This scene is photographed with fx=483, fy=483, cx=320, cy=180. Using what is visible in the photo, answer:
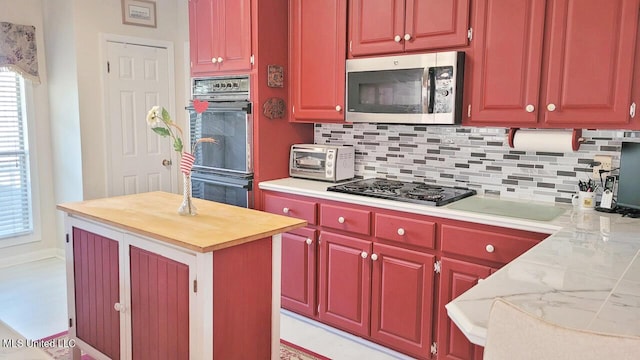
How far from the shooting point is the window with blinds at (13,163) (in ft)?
13.8

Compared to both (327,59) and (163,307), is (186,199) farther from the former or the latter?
(327,59)

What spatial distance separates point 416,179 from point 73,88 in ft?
9.72

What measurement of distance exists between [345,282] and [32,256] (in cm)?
319

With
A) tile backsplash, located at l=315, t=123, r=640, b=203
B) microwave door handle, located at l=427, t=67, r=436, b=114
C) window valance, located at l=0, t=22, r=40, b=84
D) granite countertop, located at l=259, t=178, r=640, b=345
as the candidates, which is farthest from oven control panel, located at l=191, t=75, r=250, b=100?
granite countertop, located at l=259, t=178, r=640, b=345

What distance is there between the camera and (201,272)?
1896 mm

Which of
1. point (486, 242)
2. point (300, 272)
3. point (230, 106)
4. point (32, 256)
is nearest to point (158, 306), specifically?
point (300, 272)

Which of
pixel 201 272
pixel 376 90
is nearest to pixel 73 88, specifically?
→ pixel 376 90

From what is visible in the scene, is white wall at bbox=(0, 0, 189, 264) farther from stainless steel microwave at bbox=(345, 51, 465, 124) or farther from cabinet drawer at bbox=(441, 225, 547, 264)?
cabinet drawer at bbox=(441, 225, 547, 264)

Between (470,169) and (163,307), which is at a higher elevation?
(470,169)

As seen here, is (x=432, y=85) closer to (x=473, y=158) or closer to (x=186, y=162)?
(x=473, y=158)

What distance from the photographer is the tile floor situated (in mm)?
2880

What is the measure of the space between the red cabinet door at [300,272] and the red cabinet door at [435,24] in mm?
1335

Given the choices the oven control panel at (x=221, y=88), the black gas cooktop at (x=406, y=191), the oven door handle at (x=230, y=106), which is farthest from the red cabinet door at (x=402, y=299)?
the oven control panel at (x=221, y=88)

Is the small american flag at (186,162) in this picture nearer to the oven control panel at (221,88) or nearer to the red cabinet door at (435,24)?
the oven control panel at (221,88)
